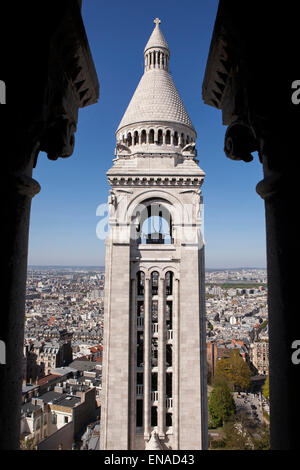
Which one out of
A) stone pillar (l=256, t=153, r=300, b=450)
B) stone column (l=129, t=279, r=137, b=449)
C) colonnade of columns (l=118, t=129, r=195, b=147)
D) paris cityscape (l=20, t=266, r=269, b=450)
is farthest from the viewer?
paris cityscape (l=20, t=266, r=269, b=450)

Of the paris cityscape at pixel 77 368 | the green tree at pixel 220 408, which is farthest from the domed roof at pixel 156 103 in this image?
the green tree at pixel 220 408

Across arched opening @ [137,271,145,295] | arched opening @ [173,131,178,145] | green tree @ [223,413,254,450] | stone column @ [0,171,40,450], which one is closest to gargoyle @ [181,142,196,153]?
arched opening @ [173,131,178,145]

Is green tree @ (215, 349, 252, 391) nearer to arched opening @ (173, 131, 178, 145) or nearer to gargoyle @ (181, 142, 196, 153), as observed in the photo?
gargoyle @ (181, 142, 196, 153)

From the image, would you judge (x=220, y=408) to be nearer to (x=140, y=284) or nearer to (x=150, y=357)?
(x=150, y=357)

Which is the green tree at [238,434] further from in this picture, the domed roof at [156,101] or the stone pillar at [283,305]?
the stone pillar at [283,305]

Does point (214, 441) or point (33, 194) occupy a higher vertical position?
point (33, 194)

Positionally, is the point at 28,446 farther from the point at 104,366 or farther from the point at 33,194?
the point at 33,194
